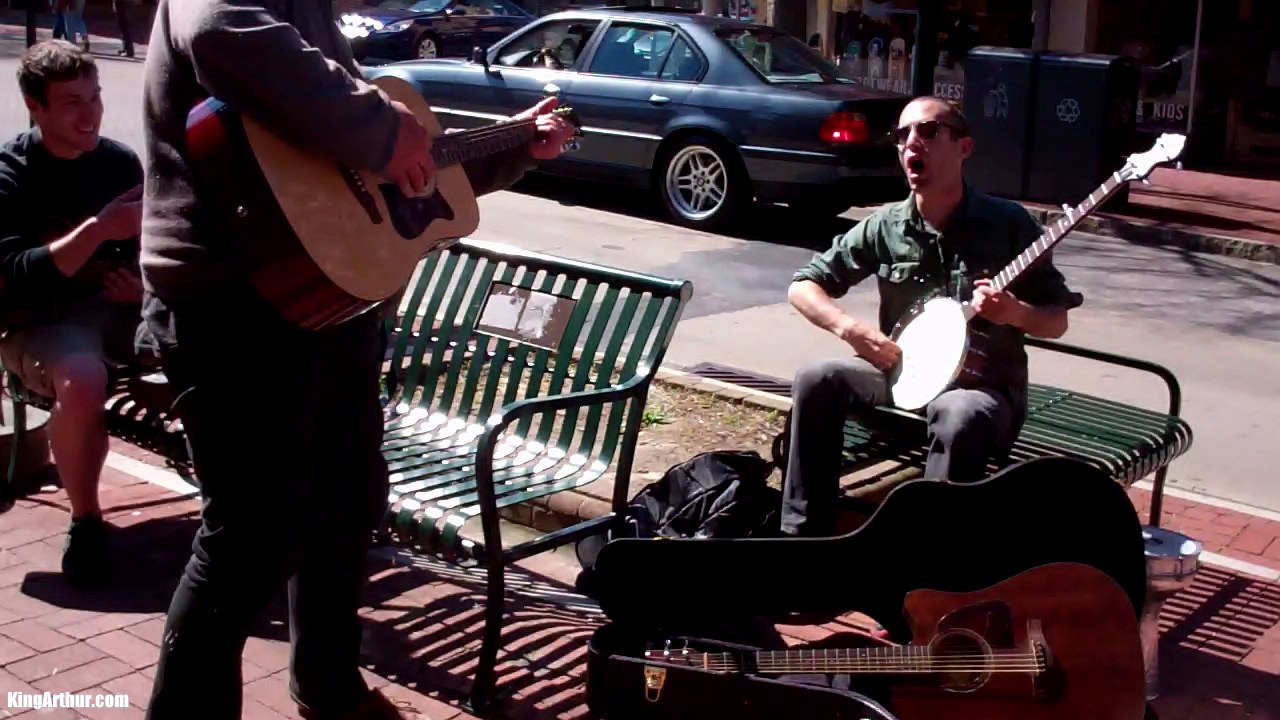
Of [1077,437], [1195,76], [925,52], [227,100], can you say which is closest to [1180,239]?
[925,52]

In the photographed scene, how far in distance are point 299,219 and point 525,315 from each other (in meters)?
1.75

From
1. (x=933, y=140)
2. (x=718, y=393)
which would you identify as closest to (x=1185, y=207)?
(x=718, y=393)

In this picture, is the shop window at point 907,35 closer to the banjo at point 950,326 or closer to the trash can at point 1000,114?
the trash can at point 1000,114

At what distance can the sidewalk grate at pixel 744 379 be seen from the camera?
6129 mm

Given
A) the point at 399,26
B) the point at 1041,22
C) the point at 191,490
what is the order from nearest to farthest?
the point at 191,490, the point at 1041,22, the point at 399,26

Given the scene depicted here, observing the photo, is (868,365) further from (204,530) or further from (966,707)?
(204,530)

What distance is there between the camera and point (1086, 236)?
1225 centimetres

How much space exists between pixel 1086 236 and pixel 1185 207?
1223 mm

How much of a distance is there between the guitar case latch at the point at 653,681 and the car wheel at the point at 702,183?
8199 mm

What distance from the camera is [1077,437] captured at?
4.70 metres

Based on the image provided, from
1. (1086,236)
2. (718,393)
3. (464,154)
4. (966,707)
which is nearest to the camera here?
(966,707)

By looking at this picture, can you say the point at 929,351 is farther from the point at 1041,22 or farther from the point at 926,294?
the point at 1041,22

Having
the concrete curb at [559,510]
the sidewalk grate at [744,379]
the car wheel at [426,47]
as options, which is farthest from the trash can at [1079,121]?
the car wheel at [426,47]

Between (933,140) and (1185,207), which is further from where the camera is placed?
(1185,207)
